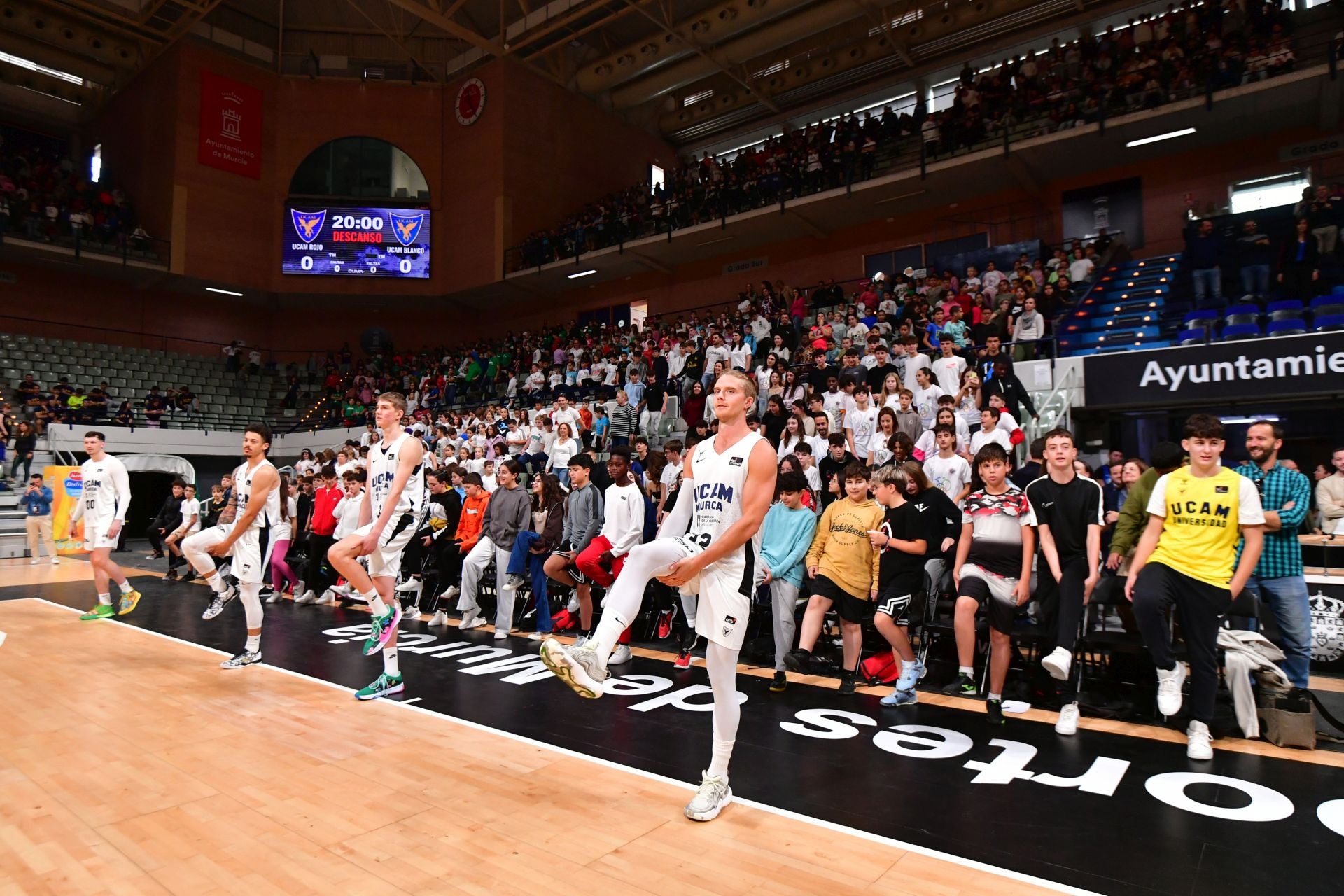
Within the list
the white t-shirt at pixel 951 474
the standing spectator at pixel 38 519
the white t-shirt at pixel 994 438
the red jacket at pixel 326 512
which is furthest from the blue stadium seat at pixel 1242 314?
the standing spectator at pixel 38 519

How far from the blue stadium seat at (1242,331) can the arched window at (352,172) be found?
23.3 m

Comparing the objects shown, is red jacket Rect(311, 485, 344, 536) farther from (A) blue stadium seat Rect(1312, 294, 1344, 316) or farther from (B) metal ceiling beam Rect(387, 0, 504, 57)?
(B) metal ceiling beam Rect(387, 0, 504, 57)

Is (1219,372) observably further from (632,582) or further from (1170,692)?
(632,582)

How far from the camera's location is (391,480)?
5.86 metres

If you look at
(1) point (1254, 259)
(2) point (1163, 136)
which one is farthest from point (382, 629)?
(2) point (1163, 136)

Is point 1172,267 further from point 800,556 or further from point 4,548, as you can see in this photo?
Result: point 4,548

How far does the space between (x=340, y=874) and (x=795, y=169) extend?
62.7 ft

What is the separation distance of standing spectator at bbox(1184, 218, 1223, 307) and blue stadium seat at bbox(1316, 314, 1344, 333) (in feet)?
7.37

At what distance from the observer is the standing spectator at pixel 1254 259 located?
36.6 ft

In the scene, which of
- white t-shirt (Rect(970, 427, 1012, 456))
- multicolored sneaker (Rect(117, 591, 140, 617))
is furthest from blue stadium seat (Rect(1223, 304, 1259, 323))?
multicolored sneaker (Rect(117, 591, 140, 617))

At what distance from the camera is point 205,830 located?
3227 millimetres

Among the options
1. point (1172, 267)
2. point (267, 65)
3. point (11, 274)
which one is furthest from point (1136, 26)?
point (11, 274)

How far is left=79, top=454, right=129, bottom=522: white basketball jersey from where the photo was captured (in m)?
8.27

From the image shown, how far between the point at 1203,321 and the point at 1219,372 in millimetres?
1201
